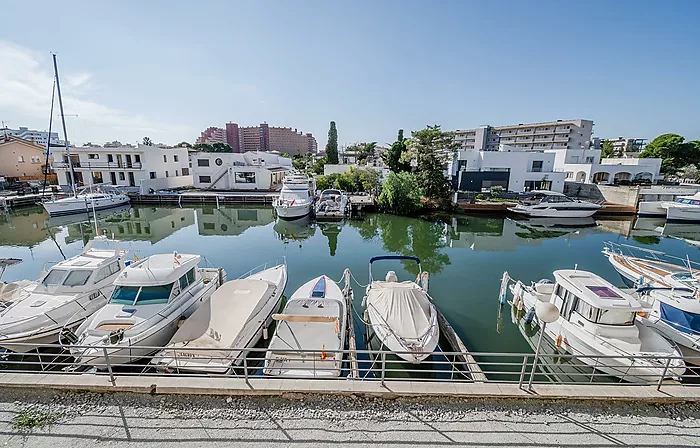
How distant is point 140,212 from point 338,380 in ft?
117

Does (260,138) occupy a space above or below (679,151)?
above

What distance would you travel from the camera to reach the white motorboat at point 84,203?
96.3ft

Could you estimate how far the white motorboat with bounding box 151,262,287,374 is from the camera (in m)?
7.05

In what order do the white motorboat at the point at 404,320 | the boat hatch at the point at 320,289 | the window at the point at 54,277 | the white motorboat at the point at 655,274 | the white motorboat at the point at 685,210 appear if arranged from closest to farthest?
1. the white motorboat at the point at 404,320
2. the window at the point at 54,277
3. the boat hatch at the point at 320,289
4. the white motorboat at the point at 655,274
5. the white motorboat at the point at 685,210

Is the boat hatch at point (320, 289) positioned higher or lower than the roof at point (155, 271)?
lower

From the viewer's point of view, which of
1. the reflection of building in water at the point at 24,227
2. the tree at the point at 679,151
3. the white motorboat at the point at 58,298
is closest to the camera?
the white motorboat at the point at 58,298

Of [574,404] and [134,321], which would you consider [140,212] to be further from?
[574,404]

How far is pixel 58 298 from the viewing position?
9.35 metres

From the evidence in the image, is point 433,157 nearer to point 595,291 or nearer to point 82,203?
point 595,291

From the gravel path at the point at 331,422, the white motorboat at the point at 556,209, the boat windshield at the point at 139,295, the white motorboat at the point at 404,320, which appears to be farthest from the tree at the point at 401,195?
the gravel path at the point at 331,422

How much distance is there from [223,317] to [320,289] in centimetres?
319

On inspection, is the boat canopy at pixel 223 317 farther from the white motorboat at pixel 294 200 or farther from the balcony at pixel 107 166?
the balcony at pixel 107 166

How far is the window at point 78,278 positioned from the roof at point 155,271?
1.54 meters

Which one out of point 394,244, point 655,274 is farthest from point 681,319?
point 394,244
